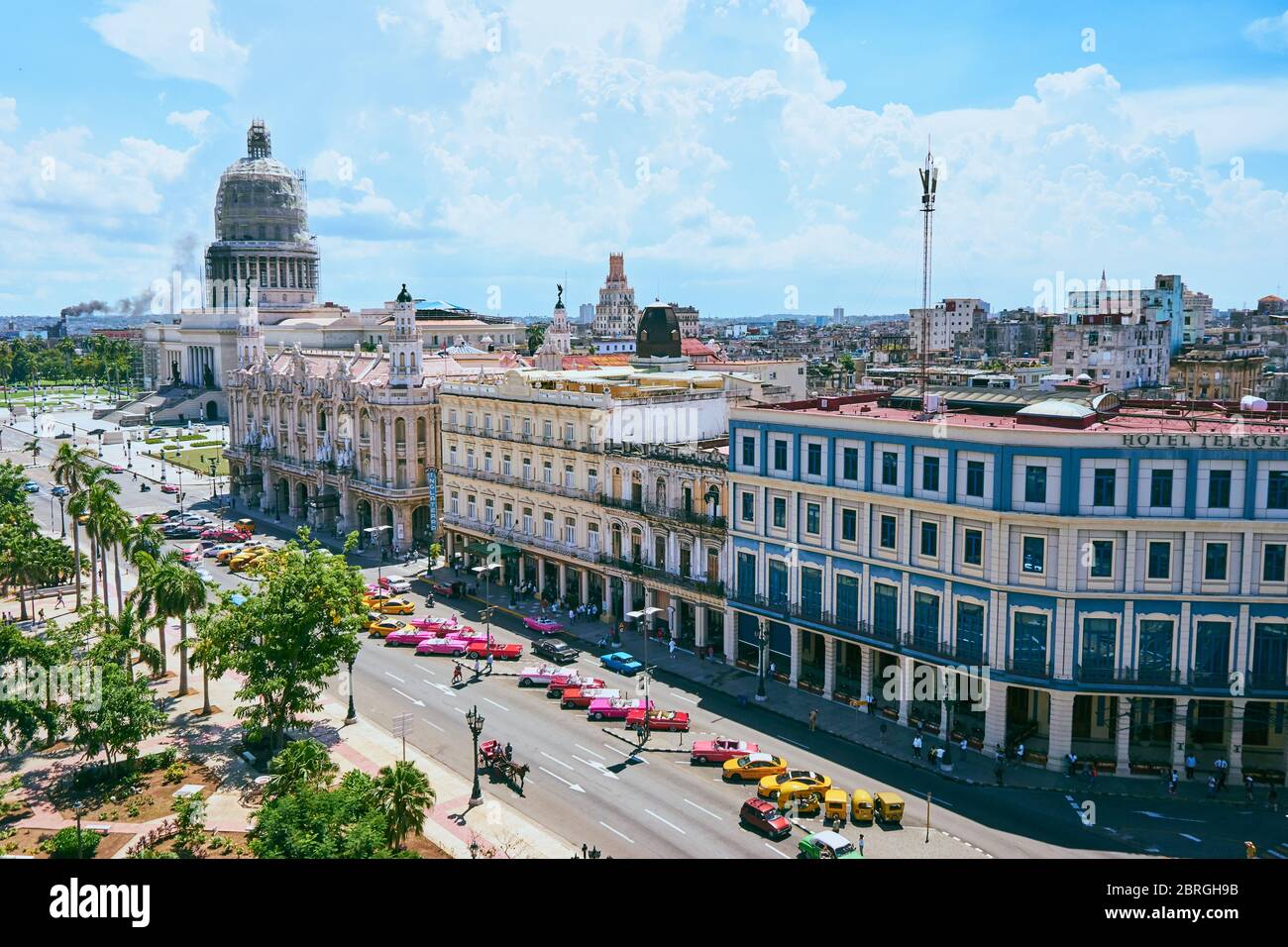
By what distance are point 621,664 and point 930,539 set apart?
20478 millimetres

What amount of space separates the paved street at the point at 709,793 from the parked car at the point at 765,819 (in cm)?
46

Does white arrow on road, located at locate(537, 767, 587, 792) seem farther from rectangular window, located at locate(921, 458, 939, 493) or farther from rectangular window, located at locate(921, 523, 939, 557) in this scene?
rectangular window, located at locate(921, 458, 939, 493)

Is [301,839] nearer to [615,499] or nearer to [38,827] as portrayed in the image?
[38,827]

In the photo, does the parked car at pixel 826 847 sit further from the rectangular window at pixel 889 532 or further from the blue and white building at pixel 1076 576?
the rectangular window at pixel 889 532

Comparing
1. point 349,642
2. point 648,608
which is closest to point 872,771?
point 648,608

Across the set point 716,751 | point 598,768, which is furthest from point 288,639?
point 716,751

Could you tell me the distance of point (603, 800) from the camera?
46438mm

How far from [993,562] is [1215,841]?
14464mm

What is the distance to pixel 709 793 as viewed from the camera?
4750 cm

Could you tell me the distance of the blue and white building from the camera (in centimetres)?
4756

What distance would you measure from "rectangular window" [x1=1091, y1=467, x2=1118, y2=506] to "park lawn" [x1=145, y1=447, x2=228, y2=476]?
117274 mm

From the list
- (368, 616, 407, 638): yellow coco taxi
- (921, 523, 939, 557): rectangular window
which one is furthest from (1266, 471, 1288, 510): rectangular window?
(368, 616, 407, 638): yellow coco taxi

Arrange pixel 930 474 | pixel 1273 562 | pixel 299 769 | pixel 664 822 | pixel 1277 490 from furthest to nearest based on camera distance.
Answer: pixel 930 474, pixel 1273 562, pixel 1277 490, pixel 664 822, pixel 299 769

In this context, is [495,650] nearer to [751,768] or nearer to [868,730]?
[751,768]
